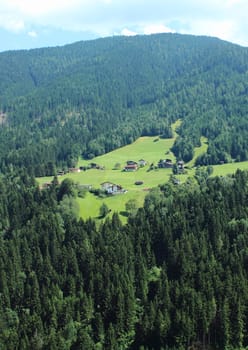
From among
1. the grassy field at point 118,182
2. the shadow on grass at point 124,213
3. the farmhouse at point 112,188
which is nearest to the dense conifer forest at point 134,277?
the shadow on grass at point 124,213

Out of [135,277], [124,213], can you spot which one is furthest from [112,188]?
[135,277]

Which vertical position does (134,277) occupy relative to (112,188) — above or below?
below

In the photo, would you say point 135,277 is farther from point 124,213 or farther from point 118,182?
point 118,182

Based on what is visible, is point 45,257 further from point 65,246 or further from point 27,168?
point 27,168

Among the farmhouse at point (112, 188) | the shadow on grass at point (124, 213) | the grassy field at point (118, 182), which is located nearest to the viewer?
the shadow on grass at point (124, 213)

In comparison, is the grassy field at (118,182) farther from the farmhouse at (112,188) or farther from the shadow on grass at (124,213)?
the farmhouse at (112,188)

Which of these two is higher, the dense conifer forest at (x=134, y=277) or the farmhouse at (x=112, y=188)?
the farmhouse at (x=112, y=188)

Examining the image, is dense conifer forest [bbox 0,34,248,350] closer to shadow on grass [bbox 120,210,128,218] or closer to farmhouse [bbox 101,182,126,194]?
shadow on grass [bbox 120,210,128,218]

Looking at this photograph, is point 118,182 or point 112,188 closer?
point 112,188

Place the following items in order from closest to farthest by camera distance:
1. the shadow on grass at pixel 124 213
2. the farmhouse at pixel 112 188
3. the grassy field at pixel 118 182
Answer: the shadow on grass at pixel 124 213 < the grassy field at pixel 118 182 < the farmhouse at pixel 112 188
